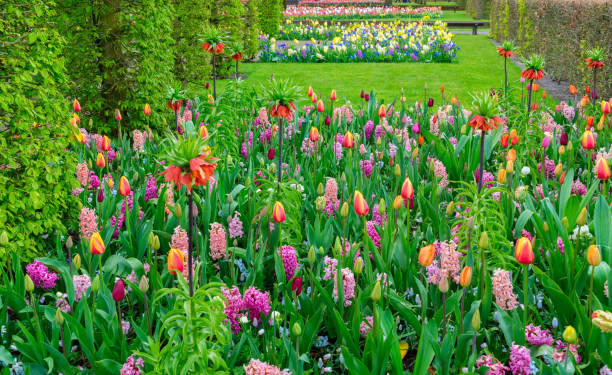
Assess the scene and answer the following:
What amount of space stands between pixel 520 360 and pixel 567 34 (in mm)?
8429

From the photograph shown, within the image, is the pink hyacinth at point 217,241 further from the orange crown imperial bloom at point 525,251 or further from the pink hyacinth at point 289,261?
the orange crown imperial bloom at point 525,251

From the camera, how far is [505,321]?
2287mm

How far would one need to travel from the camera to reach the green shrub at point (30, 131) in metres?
2.97

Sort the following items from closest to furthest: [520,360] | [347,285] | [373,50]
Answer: [520,360] < [347,285] < [373,50]

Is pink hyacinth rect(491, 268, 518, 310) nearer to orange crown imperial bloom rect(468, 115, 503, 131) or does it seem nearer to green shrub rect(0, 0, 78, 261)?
orange crown imperial bloom rect(468, 115, 503, 131)

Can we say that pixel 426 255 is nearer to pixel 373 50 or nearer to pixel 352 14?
pixel 373 50

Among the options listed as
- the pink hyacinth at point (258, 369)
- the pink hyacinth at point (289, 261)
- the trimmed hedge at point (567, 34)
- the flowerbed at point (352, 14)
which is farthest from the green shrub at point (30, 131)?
the flowerbed at point (352, 14)

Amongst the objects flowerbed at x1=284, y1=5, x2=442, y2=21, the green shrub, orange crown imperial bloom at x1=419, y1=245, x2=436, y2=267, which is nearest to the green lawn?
the green shrub

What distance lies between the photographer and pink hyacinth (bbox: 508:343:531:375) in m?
2.08

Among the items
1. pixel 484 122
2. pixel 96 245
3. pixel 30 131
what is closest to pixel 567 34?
pixel 484 122

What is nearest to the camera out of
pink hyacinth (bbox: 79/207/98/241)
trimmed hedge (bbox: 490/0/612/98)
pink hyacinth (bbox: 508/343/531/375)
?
pink hyacinth (bbox: 508/343/531/375)

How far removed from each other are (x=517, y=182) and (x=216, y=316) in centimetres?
263

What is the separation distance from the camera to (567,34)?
9133 millimetres

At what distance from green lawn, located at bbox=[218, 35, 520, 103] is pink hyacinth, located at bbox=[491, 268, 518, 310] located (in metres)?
6.94
